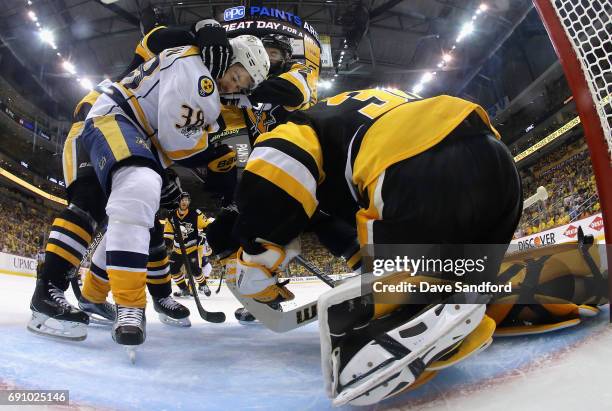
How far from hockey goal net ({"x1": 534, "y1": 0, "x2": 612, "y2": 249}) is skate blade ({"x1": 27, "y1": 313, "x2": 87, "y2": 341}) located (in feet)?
4.98

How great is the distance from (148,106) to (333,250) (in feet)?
3.03

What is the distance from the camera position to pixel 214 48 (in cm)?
152

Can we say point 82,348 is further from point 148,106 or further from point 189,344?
point 148,106

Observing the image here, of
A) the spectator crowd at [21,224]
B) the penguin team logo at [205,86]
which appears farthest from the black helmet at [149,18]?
the penguin team logo at [205,86]

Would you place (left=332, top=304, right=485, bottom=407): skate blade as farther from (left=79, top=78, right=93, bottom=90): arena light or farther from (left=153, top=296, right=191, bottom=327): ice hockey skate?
(left=79, top=78, right=93, bottom=90): arena light

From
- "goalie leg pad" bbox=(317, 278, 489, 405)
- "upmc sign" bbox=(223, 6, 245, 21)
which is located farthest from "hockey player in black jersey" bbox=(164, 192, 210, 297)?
"goalie leg pad" bbox=(317, 278, 489, 405)

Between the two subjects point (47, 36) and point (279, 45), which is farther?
point (47, 36)

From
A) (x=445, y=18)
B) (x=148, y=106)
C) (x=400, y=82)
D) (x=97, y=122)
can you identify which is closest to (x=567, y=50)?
(x=148, y=106)

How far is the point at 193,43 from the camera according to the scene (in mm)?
1596

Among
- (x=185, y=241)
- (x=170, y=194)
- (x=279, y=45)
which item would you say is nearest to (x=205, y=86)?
(x=170, y=194)

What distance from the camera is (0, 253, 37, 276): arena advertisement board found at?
6.41 metres

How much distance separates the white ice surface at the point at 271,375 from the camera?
734mm

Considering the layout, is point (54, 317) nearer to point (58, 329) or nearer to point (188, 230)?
point (58, 329)

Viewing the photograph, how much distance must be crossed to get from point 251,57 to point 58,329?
119 centimetres
